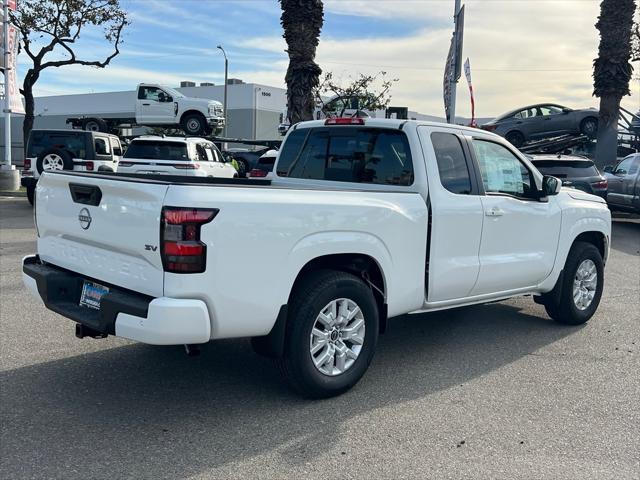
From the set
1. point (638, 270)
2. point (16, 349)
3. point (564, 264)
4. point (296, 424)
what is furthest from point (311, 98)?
point (296, 424)

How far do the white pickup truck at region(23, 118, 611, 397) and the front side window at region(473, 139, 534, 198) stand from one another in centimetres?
1

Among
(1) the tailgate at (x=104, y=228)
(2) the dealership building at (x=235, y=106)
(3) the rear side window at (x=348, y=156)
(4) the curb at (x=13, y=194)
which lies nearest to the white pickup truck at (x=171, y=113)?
(4) the curb at (x=13, y=194)

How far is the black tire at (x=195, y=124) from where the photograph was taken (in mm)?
27531

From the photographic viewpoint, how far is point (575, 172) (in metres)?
14.4

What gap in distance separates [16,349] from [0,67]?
1905 centimetres

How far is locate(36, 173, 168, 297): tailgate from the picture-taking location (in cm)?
363

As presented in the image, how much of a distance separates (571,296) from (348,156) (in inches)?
110

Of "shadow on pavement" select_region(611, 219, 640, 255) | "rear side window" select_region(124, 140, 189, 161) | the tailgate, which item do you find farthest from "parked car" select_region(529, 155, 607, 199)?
the tailgate

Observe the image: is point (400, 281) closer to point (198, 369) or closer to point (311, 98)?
point (198, 369)

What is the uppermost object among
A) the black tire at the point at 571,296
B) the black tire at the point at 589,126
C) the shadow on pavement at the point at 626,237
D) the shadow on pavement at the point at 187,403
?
the black tire at the point at 589,126

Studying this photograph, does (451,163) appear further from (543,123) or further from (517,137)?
(543,123)

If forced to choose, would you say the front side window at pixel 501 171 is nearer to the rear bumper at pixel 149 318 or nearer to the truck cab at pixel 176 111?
the rear bumper at pixel 149 318

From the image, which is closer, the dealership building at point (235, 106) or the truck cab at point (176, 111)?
the truck cab at point (176, 111)

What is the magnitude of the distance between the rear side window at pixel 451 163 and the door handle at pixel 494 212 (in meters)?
0.25
